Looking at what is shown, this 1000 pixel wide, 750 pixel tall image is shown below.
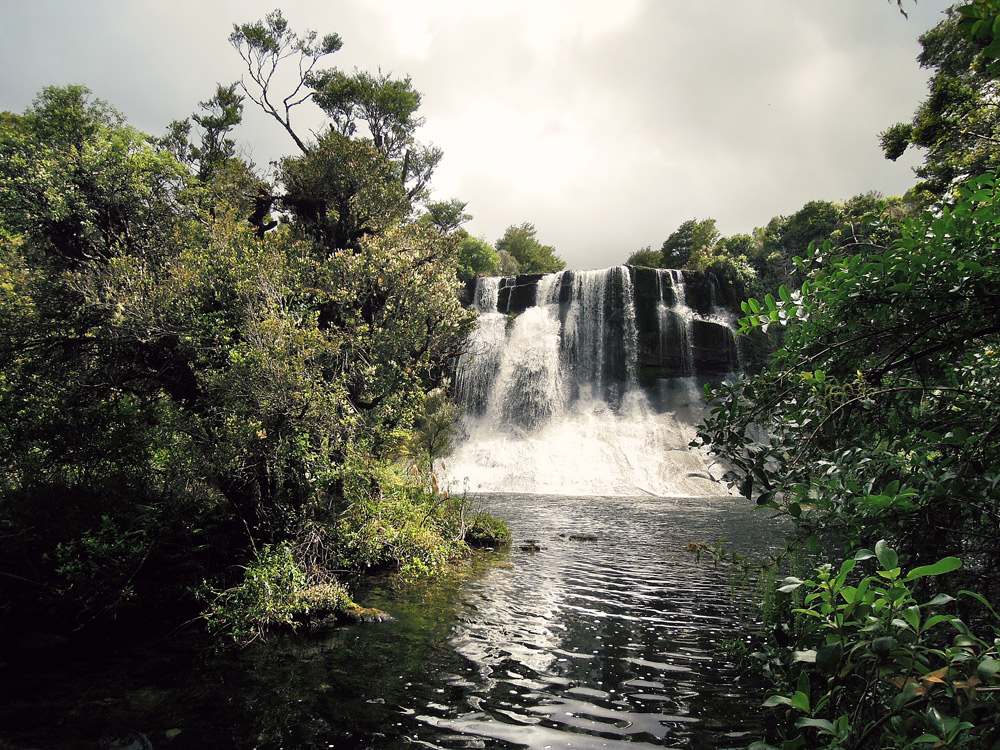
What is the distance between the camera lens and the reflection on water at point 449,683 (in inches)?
236

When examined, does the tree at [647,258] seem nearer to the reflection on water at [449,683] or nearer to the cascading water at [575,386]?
the cascading water at [575,386]

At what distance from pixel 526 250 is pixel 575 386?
41.5 m

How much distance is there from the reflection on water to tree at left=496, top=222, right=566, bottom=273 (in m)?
69.2

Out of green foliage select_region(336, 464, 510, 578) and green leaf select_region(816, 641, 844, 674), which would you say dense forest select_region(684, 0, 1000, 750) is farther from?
A: green foliage select_region(336, 464, 510, 578)

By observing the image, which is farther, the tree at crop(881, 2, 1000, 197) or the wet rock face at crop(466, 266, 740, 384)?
the wet rock face at crop(466, 266, 740, 384)

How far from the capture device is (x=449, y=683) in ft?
24.0

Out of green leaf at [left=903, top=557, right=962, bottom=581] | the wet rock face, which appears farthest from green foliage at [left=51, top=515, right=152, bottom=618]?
the wet rock face

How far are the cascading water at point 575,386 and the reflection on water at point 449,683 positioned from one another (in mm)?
24273

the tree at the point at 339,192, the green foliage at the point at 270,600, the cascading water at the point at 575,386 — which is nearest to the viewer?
the green foliage at the point at 270,600

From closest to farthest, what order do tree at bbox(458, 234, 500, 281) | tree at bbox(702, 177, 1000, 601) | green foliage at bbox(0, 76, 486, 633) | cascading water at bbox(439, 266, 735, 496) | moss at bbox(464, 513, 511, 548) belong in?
tree at bbox(702, 177, 1000, 601)
green foliage at bbox(0, 76, 486, 633)
moss at bbox(464, 513, 511, 548)
cascading water at bbox(439, 266, 735, 496)
tree at bbox(458, 234, 500, 281)

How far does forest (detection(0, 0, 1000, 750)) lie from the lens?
2.56 m

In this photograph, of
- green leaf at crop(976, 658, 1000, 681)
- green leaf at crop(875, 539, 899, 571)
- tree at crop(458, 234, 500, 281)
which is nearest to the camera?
green leaf at crop(976, 658, 1000, 681)

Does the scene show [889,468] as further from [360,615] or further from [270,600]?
A: [360,615]

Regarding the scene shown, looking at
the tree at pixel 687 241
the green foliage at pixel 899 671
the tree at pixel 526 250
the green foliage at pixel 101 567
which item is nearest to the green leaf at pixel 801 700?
the green foliage at pixel 899 671
